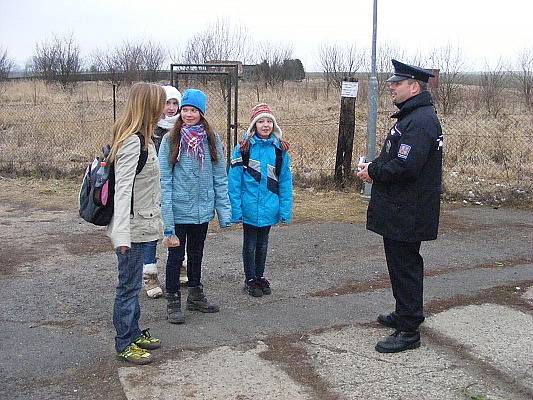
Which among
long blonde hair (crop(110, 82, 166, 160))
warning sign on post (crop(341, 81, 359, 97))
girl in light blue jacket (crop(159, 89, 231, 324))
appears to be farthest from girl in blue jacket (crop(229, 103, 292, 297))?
warning sign on post (crop(341, 81, 359, 97))

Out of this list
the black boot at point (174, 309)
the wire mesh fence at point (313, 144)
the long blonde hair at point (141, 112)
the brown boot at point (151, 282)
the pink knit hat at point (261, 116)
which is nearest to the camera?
the long blonde hair at point (141, 112)

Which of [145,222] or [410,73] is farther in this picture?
[410,73]

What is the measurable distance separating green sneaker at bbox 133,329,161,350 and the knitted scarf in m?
1.29

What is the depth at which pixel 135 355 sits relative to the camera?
13.4ft

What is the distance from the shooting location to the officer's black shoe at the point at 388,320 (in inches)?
186

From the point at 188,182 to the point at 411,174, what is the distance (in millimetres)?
1642

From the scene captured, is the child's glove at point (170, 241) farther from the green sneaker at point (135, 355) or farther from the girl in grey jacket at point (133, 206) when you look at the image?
the green sneaker at point (135, 355)

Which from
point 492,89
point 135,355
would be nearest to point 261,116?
point 135,355

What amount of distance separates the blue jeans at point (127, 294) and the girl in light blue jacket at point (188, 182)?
22.3 inches

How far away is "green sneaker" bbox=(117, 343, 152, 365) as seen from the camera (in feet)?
13.3

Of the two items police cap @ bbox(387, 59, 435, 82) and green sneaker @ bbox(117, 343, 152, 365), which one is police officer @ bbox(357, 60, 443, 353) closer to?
police cap @ bbox(387, 59, 435, 82)

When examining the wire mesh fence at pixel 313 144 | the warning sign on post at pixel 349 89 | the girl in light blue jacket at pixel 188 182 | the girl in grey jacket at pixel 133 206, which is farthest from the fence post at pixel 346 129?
the girl in grey jacket at pixel 133 206

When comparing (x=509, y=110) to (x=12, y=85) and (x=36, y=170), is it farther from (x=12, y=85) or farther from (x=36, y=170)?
(x=12, y=85)

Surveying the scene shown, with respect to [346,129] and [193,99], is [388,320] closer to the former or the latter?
[193,99]
